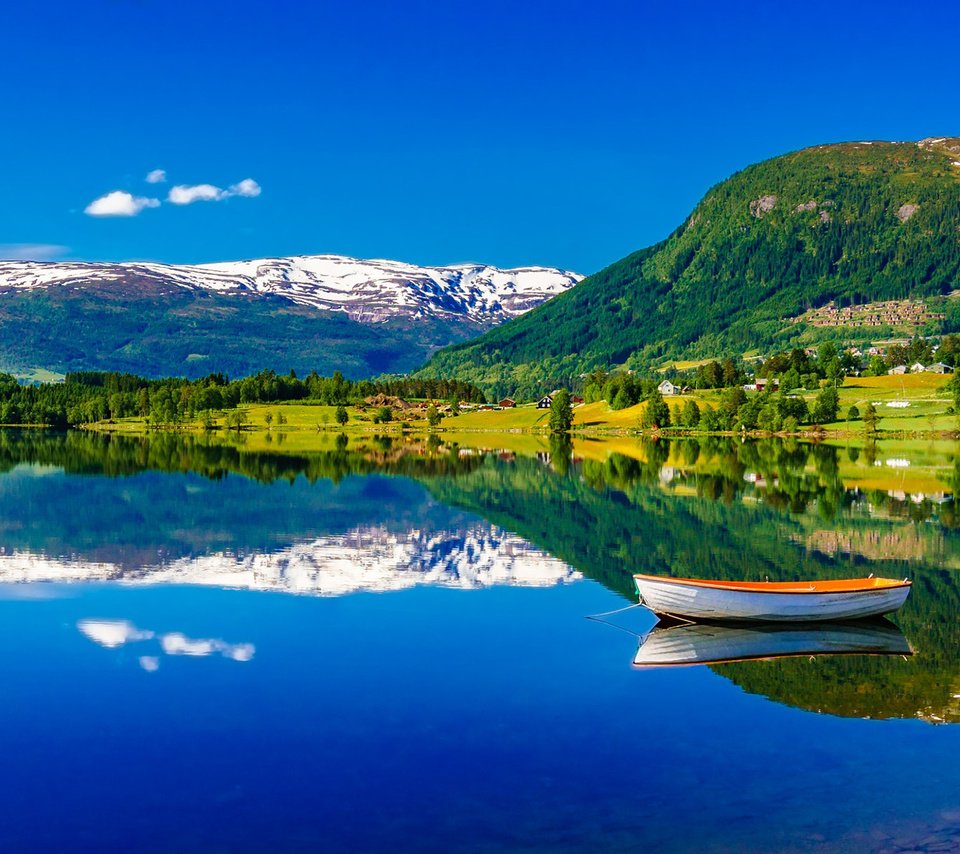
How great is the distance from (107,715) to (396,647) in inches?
453

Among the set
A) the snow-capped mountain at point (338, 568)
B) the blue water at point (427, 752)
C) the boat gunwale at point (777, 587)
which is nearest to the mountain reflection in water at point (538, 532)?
the snow-capped mountain at point (338, 568)

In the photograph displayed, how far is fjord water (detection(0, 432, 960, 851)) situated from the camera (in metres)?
24.0

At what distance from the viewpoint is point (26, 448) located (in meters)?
184

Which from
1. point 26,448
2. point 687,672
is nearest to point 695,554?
point 687,672

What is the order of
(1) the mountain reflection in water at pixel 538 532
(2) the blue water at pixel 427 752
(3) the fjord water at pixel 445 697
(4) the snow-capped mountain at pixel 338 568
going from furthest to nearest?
(4) the snow-capped mountain at pixel 338 568 → (1) the mountain reflection in water at pixel 538 532 → (3) the fjord water at pixel 445 697 → (2) the blue water at pixel 427 752

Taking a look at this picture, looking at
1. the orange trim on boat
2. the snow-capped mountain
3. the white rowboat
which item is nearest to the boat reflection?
the white rowboat

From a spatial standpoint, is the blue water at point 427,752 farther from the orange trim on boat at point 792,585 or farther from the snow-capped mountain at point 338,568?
the snow-capped mountain at point 338,568

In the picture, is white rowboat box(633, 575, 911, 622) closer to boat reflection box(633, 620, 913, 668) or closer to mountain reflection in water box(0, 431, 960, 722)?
boat reflection box(633, 620, 913, 668)

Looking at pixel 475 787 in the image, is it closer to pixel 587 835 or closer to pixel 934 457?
pixel 587 835

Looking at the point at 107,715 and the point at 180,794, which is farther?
the point at 107,715

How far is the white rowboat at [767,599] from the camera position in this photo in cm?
4166

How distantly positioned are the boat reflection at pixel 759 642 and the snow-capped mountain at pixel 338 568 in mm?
12671

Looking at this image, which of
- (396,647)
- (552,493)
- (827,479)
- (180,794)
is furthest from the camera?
(827,479)

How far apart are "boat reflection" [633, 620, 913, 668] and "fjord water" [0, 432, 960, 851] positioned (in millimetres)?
607
